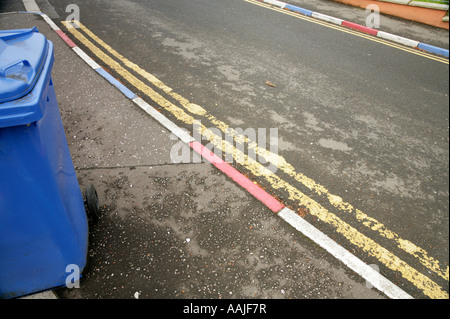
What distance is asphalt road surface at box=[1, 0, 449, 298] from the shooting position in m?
2.79

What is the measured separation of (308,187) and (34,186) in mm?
2575

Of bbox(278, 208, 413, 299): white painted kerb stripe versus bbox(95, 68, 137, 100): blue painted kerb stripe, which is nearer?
bbox(278, 208, 413, 299): white painted kerb stripe

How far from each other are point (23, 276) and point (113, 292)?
618 mm

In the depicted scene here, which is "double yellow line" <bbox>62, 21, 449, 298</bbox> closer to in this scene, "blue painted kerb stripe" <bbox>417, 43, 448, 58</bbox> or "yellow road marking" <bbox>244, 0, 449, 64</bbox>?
"yellow road marking" <bbox>244, 0, 449, 64</bbox>

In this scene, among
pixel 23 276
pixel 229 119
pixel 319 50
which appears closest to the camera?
pixel 23 276

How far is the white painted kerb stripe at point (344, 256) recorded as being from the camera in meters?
2.27

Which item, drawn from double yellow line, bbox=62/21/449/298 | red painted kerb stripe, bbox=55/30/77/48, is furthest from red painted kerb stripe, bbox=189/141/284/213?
red painted kerb stripe, bbox=55/30/77/48

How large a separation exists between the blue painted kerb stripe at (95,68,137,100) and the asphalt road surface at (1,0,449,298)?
0.15 meters

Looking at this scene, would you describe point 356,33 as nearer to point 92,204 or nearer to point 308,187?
point 308,187

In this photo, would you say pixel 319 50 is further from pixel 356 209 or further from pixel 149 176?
pixel 149 176

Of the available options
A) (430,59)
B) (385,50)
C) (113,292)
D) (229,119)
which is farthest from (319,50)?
(113,292)

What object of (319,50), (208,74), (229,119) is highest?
(319,50)

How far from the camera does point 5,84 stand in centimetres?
137
